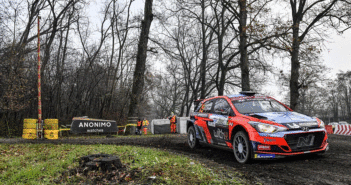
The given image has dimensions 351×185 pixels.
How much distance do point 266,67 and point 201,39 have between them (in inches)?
495

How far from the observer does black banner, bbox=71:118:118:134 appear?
16516 mm

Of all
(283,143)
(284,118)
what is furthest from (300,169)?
(284,118)

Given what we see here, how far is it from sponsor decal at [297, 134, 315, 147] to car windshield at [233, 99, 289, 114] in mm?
1252

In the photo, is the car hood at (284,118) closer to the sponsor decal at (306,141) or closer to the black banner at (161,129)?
the sponsor decal at (306,141)

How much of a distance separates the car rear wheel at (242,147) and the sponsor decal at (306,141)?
1094 millimetres

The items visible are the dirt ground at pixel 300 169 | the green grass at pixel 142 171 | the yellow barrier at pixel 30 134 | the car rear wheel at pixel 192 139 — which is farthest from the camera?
the yellow barrier at pixel 30 134

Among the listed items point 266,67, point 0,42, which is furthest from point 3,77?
point 266,67

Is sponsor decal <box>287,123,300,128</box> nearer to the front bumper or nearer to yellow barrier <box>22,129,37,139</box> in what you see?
the front bumper

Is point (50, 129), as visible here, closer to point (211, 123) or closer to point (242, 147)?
point (211, 123)

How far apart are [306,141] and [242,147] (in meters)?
1.39

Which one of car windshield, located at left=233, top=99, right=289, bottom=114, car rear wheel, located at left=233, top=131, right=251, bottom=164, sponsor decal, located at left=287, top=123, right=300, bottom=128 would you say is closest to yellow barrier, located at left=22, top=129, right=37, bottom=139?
car windshield, located at left=233, top=99, right=289, bottom=114

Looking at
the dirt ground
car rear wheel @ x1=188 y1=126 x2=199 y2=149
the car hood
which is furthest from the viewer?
car rear wheel @ x1=188 y1=126 x2=199 y2=149

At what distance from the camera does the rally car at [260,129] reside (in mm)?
5965

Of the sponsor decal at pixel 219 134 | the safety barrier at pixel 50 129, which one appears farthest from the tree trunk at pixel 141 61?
the sponsor decal at pixel 219 134
